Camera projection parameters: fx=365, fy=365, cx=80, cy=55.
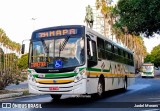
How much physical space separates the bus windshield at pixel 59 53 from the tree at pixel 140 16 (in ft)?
26.1

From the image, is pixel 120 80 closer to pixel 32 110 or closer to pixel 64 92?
pixel 64 92

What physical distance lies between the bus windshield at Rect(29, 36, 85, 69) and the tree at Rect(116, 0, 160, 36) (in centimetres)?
797

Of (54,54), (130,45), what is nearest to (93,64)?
(54,54)

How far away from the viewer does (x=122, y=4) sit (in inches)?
1001

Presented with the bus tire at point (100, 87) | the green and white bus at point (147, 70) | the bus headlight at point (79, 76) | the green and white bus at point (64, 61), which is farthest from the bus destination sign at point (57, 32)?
the green and white bus at point (147, 70)

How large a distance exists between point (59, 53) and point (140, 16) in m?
9.47

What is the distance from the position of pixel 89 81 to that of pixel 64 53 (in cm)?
166

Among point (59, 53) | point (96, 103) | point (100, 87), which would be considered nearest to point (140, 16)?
point (100, 87)

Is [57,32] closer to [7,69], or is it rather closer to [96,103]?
[96,103]

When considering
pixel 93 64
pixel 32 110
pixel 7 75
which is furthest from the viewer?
pixel 7 75

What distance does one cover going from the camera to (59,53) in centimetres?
1488

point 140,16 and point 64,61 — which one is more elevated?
point 140,16

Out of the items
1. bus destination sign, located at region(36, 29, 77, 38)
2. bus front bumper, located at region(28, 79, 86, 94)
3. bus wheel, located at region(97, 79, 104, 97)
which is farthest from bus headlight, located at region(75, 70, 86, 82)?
bus wheel, located at region(97, 79, 104, 97)

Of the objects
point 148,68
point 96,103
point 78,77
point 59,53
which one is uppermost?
point 59,53
